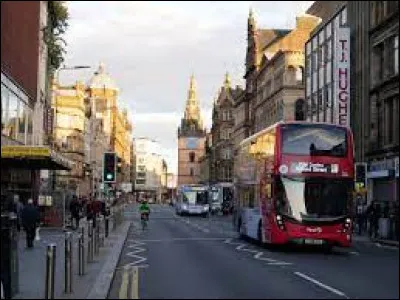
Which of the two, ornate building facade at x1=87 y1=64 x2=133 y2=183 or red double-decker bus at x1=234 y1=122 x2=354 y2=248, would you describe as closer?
red double-decker bus at x1=234 y1=122 x2=354 y2=248

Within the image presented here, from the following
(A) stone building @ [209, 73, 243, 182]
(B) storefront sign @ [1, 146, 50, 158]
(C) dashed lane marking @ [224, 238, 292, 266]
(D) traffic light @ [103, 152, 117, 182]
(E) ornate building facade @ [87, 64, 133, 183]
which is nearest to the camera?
(C) dashed lane marking @ [224, 238, 292, 266]

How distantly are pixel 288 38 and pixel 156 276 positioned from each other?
76.1 m

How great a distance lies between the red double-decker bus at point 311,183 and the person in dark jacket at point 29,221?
24.5 ft

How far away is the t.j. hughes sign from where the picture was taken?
54938 mm

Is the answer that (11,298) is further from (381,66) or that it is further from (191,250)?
(381,66)

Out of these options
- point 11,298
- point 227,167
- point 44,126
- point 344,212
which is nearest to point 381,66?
point 44,126

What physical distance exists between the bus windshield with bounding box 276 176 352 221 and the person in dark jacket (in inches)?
304

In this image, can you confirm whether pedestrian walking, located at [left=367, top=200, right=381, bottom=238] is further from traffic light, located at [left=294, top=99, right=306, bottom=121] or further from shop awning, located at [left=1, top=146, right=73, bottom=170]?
traffic light, located at [left=294, top=99, right=306, bottom=121]

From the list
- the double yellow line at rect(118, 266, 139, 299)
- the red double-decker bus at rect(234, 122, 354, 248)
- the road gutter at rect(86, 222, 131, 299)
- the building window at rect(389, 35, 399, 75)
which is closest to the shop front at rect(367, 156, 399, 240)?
the building window at rect(389, 35, 399, 75)

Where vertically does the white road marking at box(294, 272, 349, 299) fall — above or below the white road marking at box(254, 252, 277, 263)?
above

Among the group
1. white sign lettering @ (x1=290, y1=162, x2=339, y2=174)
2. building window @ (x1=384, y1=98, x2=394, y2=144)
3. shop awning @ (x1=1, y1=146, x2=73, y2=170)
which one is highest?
building window @ (x1=384, y1=98, x2=394, y2=144)

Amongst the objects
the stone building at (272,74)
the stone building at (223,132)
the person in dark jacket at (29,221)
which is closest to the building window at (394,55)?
the person in dark jacket at (29,221)

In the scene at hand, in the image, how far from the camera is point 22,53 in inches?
1292

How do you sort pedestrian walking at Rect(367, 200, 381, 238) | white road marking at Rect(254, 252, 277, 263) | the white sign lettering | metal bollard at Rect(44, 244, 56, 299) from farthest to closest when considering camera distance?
pedestrian walking at Rect(367, 200, 381, 238)
the white sign lettering
white road marking at Rect(254, 252, 277, 263)
metal bollard at Rect(44, 244, 56, 299)
